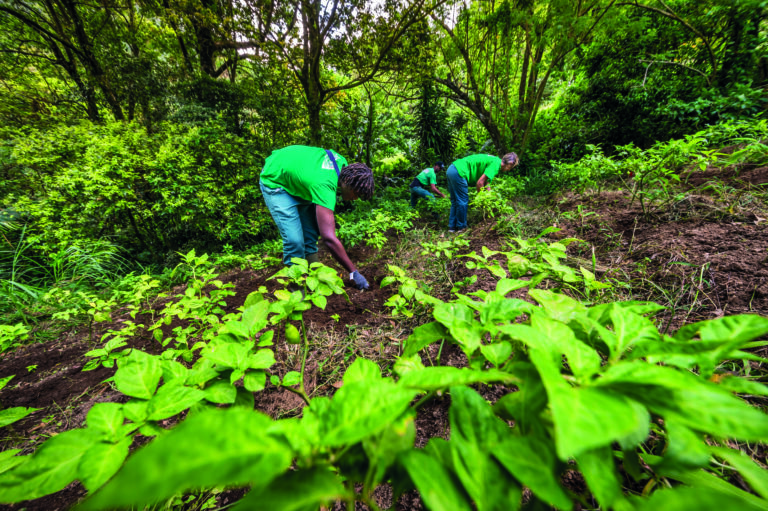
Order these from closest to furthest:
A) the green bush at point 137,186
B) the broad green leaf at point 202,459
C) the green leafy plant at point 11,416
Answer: the broad green leaf at point 202,459 < the green leafy plant at point 11,416 < the green bush at point 137,186

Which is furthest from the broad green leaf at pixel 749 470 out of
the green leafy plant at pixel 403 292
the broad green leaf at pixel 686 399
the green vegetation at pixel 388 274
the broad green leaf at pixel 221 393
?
the broad green leaf at pixel 221 393

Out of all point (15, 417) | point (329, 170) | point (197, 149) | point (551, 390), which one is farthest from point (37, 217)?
point (551, 390)

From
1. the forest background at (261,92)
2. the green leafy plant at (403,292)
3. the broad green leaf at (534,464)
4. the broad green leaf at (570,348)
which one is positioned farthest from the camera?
the forest background at (261,92)

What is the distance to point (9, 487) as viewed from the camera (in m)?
0.42

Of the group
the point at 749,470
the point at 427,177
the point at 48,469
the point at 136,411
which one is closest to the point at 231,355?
the point at 136,411

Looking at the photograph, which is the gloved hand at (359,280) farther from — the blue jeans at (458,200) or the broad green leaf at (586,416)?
the blue jeans at (458,200)

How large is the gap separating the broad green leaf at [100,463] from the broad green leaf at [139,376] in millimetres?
141

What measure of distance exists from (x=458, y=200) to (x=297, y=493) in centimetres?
467

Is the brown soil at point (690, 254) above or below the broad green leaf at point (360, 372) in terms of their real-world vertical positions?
below

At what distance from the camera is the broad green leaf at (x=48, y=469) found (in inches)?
16.6

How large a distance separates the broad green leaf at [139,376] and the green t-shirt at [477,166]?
483cm

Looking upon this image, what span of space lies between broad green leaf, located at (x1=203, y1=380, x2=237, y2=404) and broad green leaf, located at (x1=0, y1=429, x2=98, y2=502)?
0.20 meters

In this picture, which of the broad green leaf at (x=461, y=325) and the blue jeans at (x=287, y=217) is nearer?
the broad green leaf at (x=461, y=325)

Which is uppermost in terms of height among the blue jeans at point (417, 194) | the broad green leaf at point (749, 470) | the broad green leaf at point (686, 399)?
the blue jeans at point (417, 194)
